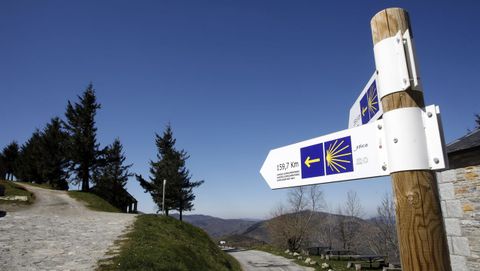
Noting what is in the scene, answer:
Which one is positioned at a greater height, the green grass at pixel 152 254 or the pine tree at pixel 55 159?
→ the pine tree at pixel 55 159

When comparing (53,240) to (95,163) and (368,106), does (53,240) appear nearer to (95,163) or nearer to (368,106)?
(368,106)

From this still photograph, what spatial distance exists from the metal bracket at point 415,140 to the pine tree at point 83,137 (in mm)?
33409

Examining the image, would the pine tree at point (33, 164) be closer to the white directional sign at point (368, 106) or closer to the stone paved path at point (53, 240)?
the stone paved path at point (53, 240)

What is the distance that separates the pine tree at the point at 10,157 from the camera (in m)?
51.4

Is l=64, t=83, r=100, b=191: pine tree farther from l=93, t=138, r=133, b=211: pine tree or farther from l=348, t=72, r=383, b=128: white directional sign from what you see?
l=348, t=72, r=383, b=128: white directional sign

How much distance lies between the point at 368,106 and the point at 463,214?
5.41m

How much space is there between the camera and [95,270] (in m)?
7.32

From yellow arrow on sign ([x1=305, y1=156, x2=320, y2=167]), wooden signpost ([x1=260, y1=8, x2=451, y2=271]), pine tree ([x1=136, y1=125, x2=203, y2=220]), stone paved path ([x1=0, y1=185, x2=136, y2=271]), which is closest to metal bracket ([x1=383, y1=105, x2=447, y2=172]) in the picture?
wooden signpost ([x1=260, y1=8, x2=451, y2=271])

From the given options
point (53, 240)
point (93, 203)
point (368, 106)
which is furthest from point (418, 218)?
point (93, 203)

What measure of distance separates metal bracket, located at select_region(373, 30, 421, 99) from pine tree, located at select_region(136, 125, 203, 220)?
31761mm

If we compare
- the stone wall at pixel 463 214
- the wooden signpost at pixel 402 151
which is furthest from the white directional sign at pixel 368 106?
the stone wall at pixel 463 214

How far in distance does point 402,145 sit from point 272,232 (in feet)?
136

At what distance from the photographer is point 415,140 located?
1489 millimetres

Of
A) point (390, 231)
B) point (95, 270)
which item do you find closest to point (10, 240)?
point (95, 270)
